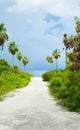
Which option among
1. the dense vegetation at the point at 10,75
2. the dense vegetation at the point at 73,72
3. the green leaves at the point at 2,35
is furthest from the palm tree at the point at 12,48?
the dense vegetation at the point at 73,72

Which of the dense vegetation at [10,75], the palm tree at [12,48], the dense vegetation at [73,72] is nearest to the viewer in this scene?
the dense vegetation at [73,72]

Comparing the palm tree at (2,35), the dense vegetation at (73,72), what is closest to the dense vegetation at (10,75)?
the palm tree at (2,35)

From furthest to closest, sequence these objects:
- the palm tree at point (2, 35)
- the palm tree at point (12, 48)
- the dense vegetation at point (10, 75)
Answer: the palm tree at point (12, 48)
the palm tree at point (2, 35)
the dense vegetation at point (10, 75)

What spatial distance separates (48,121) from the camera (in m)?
21.1

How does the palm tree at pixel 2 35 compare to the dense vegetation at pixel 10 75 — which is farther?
the palm tree at pixel 2 35

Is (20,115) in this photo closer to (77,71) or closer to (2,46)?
(77,71)

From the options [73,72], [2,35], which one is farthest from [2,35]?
[73,72]

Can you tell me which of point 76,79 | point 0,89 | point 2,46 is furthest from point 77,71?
point 2,46

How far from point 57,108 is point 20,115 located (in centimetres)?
561

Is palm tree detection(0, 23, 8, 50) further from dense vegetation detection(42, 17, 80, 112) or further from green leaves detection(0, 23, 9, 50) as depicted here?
dense vegetation detection(42, 17, 80, 112)

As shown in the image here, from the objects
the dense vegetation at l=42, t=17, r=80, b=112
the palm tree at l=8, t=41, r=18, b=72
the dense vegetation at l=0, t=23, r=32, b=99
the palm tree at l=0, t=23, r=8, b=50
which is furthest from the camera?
the palm tree at l=8, t=41, r=18, b=72

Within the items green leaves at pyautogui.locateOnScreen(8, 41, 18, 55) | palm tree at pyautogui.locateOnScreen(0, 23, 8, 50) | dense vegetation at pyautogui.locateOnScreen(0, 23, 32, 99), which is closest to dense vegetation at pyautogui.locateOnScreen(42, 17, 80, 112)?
dense vegetation at pyautogui.locateOnScreen(0, 23, 32, 99)

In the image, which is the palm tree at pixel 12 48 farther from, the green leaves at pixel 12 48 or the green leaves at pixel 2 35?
the green leaves at pixel 2 35

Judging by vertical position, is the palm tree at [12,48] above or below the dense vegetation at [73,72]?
above
